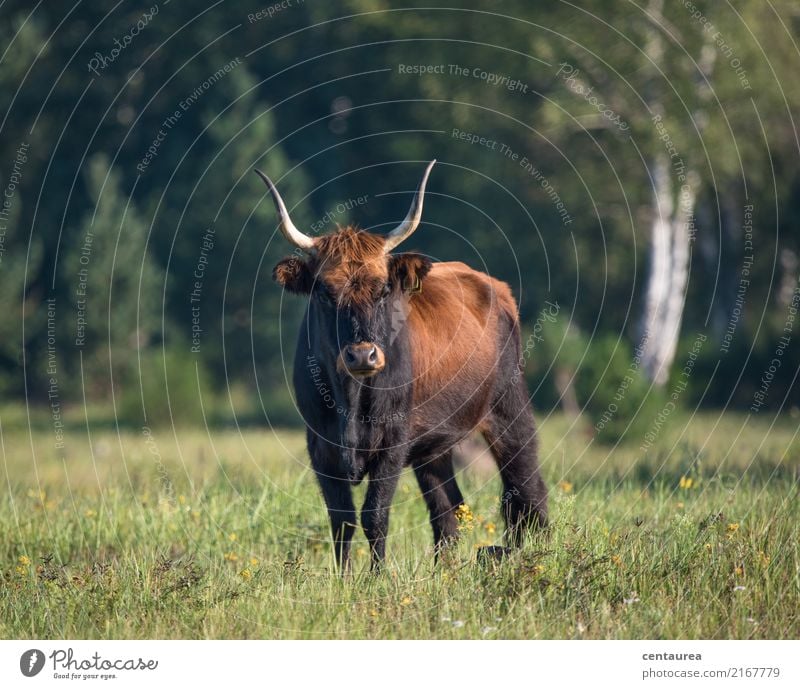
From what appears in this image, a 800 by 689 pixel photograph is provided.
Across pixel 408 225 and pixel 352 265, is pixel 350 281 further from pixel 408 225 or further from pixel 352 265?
pixel 408 225

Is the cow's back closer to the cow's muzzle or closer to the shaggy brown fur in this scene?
the shaggy brown fur

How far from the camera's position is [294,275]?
823cm

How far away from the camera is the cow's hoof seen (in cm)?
720

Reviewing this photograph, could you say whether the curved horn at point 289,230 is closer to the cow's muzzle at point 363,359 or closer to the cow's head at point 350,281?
the cow's head at point 350,281

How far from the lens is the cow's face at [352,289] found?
7770 mm

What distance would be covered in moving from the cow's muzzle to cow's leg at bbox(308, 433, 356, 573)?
0.81 m

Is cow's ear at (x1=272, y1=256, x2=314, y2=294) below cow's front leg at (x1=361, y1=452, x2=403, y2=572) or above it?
above

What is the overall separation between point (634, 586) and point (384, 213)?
78.3 ft

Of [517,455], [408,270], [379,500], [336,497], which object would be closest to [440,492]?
[517,455]

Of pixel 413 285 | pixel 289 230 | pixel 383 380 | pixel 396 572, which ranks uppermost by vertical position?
pixel 289 230

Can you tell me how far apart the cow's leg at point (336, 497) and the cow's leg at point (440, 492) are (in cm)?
101

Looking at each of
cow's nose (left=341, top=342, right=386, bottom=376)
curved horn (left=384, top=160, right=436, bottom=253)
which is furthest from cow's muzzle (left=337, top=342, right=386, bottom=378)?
curved horn (left=384, top=160, right=436, bottom=253)

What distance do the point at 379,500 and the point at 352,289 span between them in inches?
56.8
